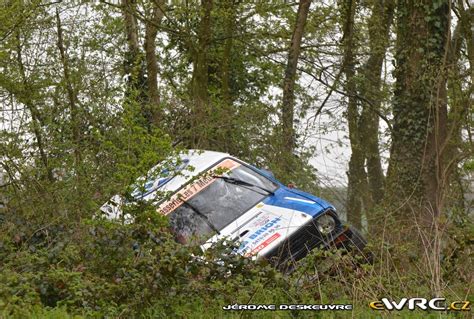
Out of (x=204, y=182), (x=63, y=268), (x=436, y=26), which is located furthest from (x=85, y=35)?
(x=63, y=268)

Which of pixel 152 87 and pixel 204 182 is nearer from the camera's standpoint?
pixel 204 182

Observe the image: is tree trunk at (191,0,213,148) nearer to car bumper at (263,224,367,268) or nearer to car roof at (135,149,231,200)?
car roof at (135,149,231,200)

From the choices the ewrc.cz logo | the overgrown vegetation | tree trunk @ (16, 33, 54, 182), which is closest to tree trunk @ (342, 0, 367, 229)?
the overgrown vegetation

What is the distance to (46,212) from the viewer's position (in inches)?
Result: 523

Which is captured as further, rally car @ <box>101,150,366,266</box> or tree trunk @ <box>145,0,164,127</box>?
tree trunk @ <box>145,0,164,127</box>

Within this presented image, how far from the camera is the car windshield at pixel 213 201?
1168 centimetres

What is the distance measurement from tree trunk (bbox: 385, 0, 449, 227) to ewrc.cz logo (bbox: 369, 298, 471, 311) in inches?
310

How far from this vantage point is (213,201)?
12164 mm

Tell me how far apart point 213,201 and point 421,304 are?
4.57 meters

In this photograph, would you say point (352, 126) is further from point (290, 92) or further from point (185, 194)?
point (185, 194)

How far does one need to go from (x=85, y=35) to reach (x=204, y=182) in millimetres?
9551

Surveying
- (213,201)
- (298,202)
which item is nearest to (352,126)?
(298,202)

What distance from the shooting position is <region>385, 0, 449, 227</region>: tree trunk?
1600 centimetres

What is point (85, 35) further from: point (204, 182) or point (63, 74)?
point (204, 182)
